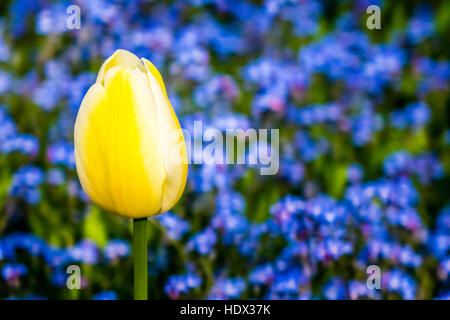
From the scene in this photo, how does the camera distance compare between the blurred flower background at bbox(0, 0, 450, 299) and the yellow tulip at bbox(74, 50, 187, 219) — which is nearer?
the yellow tulip at bbox(74, 50, 187, 219)

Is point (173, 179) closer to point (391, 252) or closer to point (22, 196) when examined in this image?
point (391, 252)

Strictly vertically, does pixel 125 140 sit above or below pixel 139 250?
above

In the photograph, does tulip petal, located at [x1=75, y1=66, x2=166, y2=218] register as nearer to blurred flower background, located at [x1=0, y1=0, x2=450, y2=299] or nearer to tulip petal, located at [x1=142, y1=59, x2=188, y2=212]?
tulip petal, located at [x1=142, y1=59, x2=188, y2=212]

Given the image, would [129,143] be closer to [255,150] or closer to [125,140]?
[125,140]

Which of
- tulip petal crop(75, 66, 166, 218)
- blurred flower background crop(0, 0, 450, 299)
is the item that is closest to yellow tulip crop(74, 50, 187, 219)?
tulip petal crop(75, 66, 166, 218)

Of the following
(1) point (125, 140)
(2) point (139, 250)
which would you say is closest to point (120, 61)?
(1) point (125, 140)
